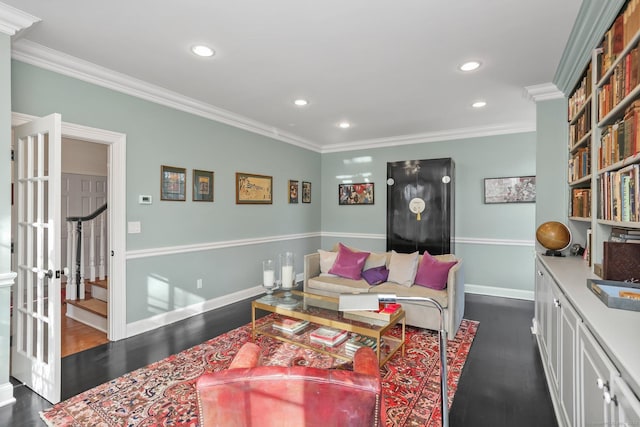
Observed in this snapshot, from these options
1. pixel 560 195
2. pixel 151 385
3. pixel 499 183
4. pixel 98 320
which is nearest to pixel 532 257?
pixel 499 183

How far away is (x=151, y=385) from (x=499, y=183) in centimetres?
507

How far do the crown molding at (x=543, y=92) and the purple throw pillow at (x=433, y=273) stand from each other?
1.96m

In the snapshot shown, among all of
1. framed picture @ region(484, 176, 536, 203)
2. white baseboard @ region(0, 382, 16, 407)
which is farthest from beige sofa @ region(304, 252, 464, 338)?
white baseboard @ region(0, 382, 16, 407)

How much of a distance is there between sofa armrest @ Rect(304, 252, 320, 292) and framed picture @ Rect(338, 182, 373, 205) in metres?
2.03

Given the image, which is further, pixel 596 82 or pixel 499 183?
pixel 499 183

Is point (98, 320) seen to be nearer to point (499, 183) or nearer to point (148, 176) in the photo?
point (148, 176)

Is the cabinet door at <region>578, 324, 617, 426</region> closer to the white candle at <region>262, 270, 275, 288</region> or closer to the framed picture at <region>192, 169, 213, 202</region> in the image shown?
the white candle at <region>262, 270, 275, 288</region>

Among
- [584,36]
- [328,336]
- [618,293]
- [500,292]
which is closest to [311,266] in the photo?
[328,336]

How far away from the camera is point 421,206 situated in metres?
5.05

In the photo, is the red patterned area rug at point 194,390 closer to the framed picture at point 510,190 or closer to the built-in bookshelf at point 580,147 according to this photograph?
the built-in bookshelf at point 580,147

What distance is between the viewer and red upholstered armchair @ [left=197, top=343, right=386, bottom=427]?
1030mm

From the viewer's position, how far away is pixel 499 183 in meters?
4.96

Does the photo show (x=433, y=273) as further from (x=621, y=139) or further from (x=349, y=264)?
(x=621, y=139)

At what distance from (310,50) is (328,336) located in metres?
2.37
